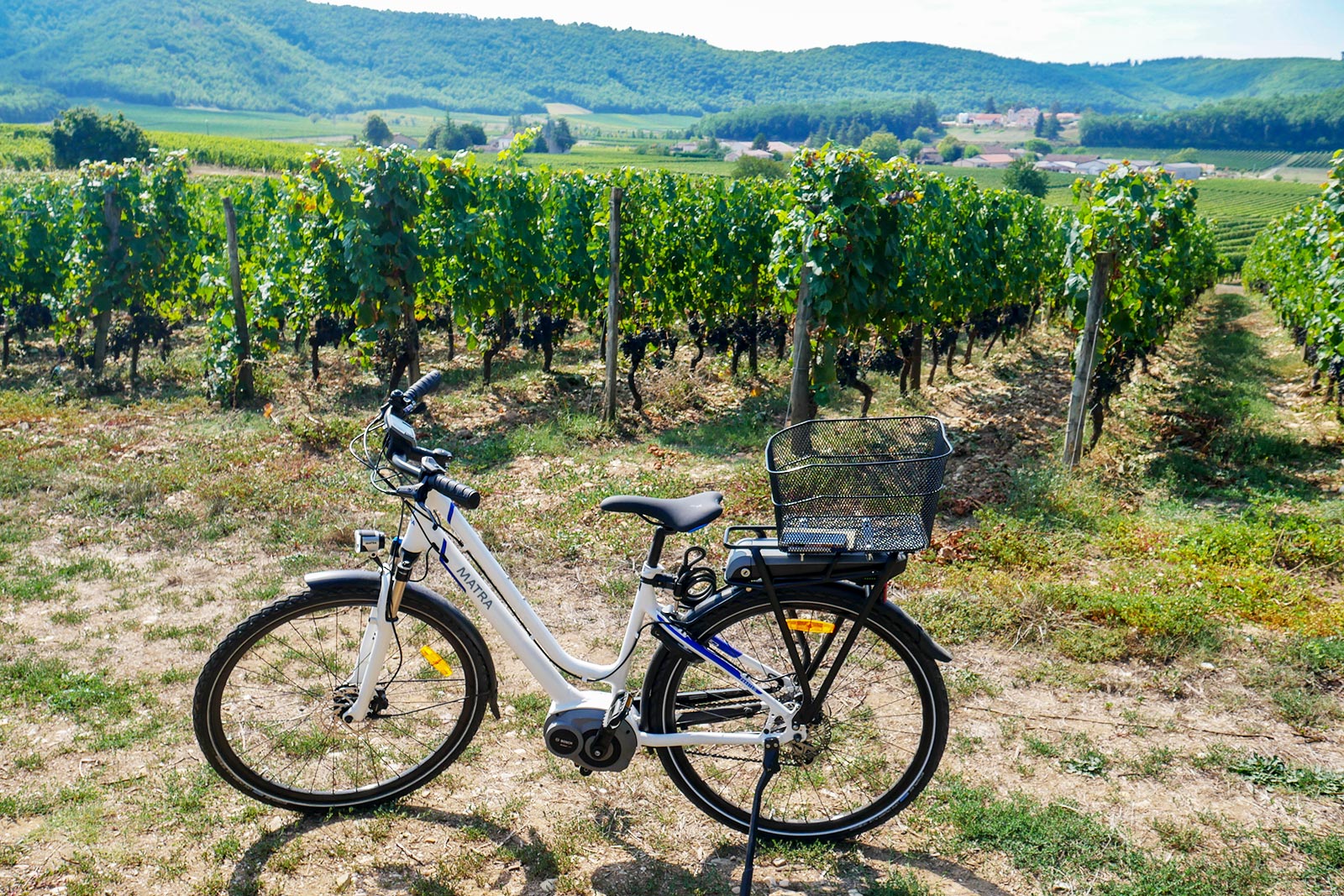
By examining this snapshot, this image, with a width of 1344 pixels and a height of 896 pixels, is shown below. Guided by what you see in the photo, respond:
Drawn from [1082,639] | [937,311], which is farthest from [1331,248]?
[1082,639]

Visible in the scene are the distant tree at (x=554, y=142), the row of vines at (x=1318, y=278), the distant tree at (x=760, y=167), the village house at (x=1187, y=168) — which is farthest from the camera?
the distant tree at (x=554, y=142)

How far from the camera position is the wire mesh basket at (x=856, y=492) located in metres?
2.75

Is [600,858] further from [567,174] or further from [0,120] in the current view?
[0,120]

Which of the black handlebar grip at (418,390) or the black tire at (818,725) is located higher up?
the black handlebar grip at (418,390)

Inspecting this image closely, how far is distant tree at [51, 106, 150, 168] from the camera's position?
4791 centimetres

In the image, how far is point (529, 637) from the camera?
10.2ft

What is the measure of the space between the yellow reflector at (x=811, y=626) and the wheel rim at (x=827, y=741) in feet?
0.08

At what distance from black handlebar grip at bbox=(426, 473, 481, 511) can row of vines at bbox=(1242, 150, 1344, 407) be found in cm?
829

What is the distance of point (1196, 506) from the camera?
7.04m

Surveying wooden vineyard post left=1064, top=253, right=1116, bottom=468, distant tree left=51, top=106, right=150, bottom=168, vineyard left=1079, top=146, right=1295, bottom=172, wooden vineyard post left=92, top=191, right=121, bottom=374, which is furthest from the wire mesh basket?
vineyard left=1079, top=146, right=1295, bottom=172

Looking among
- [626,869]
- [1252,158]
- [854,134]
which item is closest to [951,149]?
[854,134]

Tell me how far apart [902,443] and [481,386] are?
888 centimetres

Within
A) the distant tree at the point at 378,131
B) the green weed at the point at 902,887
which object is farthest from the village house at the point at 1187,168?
the green weed at the point at 902,887

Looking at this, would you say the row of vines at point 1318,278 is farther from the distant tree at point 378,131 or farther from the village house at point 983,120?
the village house at point 983,120
